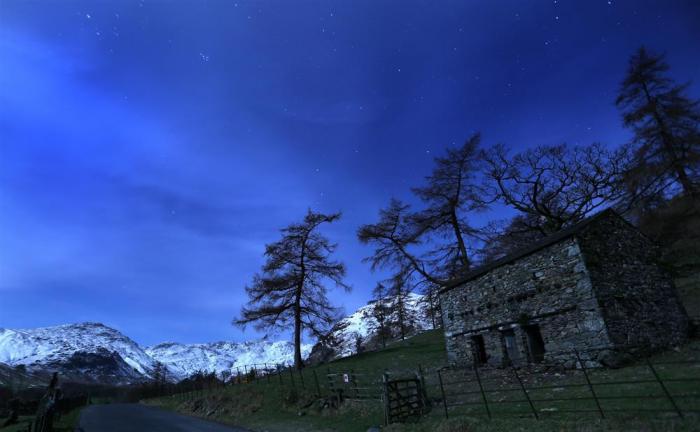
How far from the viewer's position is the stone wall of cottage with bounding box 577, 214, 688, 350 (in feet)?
51.2

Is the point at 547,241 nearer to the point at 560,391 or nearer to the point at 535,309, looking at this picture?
the point at 535,309

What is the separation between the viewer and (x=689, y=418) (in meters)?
8.09

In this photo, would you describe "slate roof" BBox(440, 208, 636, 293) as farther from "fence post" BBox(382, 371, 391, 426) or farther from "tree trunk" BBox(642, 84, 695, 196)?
"tree trunk" BBox(642, 84, 695, 196)

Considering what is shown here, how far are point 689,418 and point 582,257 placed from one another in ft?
29.1

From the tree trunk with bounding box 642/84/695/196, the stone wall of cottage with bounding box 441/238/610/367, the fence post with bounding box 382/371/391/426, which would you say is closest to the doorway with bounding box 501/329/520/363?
the stone wall of cottage with bounding box 441/238/610/367

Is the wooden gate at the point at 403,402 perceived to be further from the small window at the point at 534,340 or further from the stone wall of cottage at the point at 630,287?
the stone wall of cottage at the point at 630,287

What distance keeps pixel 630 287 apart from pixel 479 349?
7.75 meters

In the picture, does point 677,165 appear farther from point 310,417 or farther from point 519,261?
point 310,417

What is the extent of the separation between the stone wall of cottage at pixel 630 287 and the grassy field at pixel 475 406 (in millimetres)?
1068

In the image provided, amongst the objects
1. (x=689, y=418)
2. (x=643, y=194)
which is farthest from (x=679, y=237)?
(x=689, y=418)

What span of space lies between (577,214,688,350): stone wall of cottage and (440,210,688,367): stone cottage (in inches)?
1.7

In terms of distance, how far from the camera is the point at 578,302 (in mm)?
15898

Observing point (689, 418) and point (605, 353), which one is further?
point (605, 353)

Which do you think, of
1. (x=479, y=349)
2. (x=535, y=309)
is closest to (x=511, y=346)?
(x=479, y=349)
